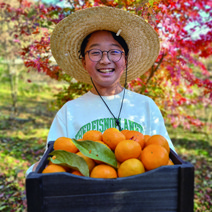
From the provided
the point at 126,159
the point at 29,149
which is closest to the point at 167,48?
the point at 126,159

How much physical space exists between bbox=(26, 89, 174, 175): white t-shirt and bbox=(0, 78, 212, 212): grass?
193 cm

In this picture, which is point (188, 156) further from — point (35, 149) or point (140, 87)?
point (35, 149)

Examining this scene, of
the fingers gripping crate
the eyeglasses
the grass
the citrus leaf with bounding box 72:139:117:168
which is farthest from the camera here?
the grass

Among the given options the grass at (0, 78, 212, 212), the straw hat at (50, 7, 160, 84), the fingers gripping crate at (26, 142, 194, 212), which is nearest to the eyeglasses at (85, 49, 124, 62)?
the straw hat at (50, 7, 160, 84)

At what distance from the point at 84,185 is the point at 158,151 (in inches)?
13.1

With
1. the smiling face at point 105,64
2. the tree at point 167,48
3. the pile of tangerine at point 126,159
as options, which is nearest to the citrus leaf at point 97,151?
the pile of tangerine at point 126,159

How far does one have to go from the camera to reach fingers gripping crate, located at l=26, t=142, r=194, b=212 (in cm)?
78

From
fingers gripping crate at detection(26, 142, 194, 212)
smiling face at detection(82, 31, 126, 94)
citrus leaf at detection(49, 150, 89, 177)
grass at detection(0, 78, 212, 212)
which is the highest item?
smiling face at detection(82, 31, 126, 94)

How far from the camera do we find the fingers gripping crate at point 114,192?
78cm

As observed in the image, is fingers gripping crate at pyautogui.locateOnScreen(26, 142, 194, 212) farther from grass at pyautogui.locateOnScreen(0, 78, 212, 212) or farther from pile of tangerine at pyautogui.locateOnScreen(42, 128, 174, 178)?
grass at pyautogui.locateOnScreen(0, 78, 212, 212)

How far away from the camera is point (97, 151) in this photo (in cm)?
90

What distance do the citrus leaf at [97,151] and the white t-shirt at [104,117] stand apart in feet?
2.15

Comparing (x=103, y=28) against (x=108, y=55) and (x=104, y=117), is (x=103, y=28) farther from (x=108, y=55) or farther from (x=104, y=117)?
(x=104, y=117)

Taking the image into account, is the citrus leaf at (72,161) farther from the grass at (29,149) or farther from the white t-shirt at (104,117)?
the grass at (29,149)
